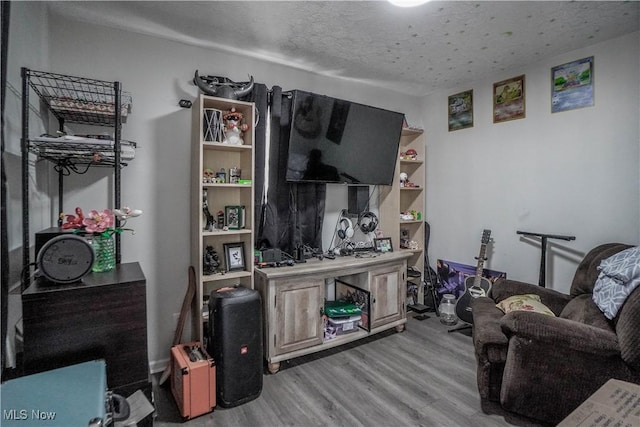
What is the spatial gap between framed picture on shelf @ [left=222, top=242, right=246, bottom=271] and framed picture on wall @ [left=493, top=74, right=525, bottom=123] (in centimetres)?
273

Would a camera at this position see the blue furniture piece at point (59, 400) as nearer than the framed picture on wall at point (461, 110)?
Yes

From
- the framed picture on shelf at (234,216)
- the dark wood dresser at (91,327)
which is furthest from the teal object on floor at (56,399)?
the framed picture on shelf at (234,216)

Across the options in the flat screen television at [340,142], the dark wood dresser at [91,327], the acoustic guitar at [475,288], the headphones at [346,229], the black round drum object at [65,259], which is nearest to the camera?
the dark wood dresser at [91,327]

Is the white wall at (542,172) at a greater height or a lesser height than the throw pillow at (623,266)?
greater

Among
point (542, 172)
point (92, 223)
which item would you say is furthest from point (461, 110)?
point (92, 223)

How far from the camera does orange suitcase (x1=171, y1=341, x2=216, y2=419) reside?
1.79m

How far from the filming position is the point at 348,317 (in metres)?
2.70

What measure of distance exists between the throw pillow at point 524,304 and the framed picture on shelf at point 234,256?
199 cm

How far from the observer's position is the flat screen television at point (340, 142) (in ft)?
8.34

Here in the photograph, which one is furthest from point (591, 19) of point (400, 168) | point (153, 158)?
point (153, 158)

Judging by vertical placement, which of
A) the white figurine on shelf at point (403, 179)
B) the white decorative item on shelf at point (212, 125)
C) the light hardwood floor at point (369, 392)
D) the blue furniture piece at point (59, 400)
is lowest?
the light hardwood floor at point (369, 392)

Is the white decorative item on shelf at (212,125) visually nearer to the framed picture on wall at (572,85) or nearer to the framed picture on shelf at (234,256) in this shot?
the framed picture on shelf at (234,256)

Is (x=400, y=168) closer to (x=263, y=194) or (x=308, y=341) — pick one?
(x=263, y=194)

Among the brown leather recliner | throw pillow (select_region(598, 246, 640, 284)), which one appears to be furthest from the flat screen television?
throw pillow (select_region(598, 246, 640, 284))
